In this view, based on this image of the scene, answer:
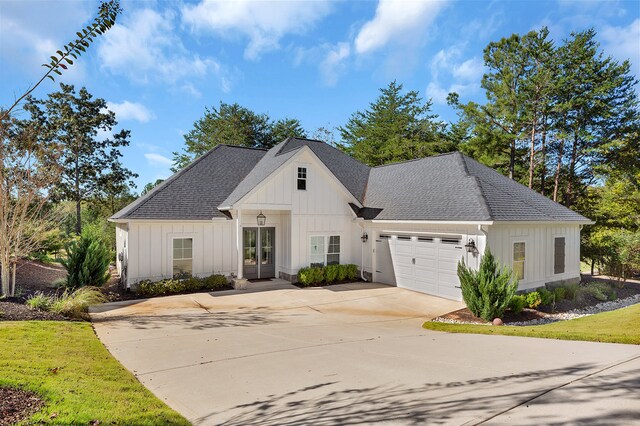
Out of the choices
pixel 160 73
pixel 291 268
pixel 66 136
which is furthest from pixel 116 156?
pixel 291 268

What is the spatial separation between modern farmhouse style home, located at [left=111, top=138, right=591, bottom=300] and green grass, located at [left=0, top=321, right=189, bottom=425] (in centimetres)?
711

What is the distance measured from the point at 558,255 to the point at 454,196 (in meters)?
5.39

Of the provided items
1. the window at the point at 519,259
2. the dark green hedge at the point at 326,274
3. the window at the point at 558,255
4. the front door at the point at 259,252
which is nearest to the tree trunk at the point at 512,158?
the window at the point at 558,255

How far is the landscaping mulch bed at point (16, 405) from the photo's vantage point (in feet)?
12.0

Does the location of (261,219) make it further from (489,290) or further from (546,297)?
(546,297)

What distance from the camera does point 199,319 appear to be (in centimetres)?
972

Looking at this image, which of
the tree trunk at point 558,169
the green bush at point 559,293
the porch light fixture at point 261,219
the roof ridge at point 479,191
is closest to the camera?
the roof ridge at point 479,191

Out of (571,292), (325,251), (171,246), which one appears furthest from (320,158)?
(571,292)

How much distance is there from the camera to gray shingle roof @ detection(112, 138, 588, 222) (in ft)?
43.6

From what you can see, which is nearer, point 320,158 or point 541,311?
point 541,311

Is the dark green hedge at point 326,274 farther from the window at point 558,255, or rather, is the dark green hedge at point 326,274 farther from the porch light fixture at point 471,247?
the window at point 558,255

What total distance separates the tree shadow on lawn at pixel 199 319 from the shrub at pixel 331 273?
492cm

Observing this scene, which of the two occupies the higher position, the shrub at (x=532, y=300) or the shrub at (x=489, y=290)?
the shrub at (x=489, y=290)

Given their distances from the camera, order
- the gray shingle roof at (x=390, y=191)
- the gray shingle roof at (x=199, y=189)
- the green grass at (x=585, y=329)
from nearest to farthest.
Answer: the green grass at (x=585, y=329)
the gray shingle roof at (x=390, y=191)
the gray shingle roof at (x=199, y=189)
